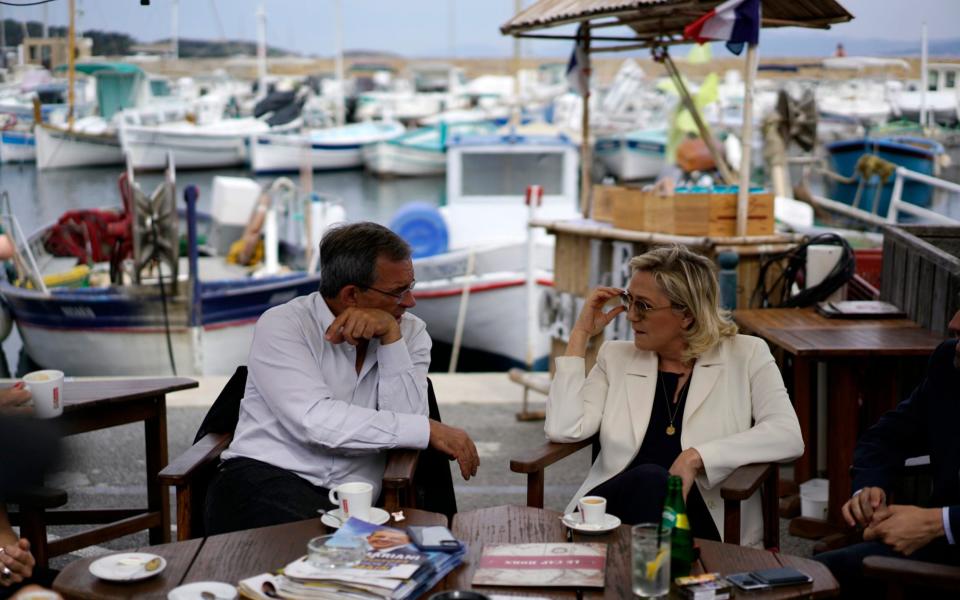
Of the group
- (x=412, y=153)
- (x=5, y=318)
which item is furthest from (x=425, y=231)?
(x=412, y=153)

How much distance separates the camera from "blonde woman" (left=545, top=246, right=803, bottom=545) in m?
3.17

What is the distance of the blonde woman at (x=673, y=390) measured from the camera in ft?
10.4

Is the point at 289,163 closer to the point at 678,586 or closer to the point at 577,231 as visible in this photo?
the point at 577,231

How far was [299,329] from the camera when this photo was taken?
323 centimetres

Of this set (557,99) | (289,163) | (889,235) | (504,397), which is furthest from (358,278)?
(557,99)

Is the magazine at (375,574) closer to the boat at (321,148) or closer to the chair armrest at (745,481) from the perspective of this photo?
the chair armrest at (745,481)

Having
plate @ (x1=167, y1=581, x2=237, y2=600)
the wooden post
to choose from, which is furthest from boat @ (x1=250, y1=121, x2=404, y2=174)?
plate @ (x1=167, y1=581, x2=237, y2=600)

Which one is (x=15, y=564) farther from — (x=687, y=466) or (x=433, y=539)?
(x=687, y=466)

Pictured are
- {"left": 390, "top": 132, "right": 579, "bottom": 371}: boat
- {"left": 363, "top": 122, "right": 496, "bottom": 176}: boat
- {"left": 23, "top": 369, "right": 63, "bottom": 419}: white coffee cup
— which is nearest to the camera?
{"left": 23, "top": 369, "right": 63, "bottom": 419}: white coffee cup

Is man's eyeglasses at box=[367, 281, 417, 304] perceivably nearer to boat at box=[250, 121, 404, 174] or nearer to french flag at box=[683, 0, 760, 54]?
french flag at box=[683, 0, 760, 54]

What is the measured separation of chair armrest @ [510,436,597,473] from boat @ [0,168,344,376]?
7205 mm

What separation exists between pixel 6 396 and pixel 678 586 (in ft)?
6.53

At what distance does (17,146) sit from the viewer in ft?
27.0

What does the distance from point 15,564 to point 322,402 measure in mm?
877
